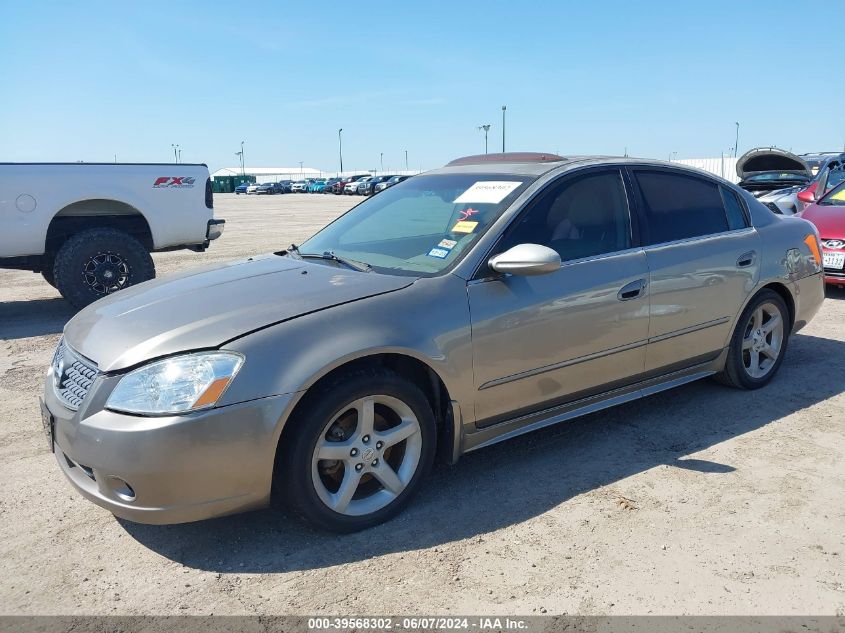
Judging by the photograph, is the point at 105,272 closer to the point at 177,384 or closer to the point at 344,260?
the point at 344,260

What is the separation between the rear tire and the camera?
456cm

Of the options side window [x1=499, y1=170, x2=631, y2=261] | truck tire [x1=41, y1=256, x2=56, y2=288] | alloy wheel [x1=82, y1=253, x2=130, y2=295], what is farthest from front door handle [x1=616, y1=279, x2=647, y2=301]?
truck tire [x1=41, y1=256, x2=56, y2=288]

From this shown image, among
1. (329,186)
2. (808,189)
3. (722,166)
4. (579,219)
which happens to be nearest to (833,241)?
(808,189)

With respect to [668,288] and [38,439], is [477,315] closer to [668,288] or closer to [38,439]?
[668,288]

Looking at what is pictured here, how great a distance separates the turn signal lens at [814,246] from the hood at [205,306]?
3326 mm

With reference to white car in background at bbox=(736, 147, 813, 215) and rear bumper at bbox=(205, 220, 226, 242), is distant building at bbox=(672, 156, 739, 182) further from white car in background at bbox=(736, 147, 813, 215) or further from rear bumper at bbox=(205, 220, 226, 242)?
rear bumper at bbox=(205, 220, 226, 242)

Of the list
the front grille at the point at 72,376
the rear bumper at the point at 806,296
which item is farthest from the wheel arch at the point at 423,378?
the rear bumper at the point at 806,296

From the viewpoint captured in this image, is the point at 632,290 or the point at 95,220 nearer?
the point at 632,290

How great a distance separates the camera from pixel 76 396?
286 centimetres

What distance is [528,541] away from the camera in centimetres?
297

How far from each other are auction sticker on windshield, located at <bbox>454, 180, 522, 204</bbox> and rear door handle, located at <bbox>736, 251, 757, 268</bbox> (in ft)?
5.50

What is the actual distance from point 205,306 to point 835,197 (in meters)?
8.48

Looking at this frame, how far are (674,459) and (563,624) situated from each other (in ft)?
5.20

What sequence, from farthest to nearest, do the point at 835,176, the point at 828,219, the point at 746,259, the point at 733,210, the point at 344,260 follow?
the point at 835,176
the point at 828,219
the point at 733,210
the point at 746,259
the point at 344,260
